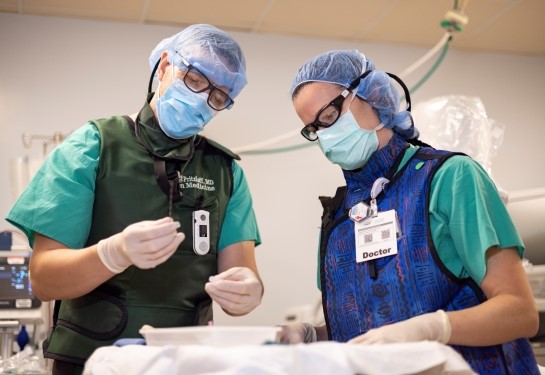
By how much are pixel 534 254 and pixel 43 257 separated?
2.03 metres

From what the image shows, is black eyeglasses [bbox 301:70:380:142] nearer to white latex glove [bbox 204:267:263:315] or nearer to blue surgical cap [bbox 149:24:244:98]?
blue surgical cap [bbox 149:24:244:98]

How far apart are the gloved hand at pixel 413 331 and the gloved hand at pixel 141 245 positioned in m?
0.42

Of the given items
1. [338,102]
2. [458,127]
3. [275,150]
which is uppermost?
[275,150]

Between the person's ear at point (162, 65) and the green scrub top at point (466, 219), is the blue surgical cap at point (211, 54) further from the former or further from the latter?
the green scrub top at point (466, 219)

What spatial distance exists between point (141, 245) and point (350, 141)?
0.65 metres

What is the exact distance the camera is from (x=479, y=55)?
448 centimetres

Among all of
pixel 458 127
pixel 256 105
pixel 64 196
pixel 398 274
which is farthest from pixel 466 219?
pixel 256 105

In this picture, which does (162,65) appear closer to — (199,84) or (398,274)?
(199,84)

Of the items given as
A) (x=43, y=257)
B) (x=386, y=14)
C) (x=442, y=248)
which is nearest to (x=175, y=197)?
(x=43, y=257)

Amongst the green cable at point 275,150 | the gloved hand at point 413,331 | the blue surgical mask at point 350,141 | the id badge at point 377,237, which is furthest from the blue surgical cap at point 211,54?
the green cable at point 275,150

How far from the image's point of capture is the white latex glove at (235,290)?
55.2 inches

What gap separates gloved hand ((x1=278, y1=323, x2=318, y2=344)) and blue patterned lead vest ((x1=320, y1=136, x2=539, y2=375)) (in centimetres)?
8

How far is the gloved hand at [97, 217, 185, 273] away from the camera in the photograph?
1259 millimetres

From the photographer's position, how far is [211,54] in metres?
1.68
